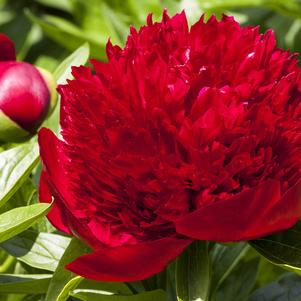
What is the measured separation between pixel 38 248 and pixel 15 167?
0.09 metres

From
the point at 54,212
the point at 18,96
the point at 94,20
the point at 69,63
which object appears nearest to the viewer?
the point at 54,212

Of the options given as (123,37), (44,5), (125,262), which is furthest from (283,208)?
(44,5)

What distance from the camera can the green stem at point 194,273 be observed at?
75 centimetres

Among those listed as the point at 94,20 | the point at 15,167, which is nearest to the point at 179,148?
the point at 15,167

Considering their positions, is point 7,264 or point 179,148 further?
point 7,264

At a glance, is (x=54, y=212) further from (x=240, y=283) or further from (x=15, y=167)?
(x=240, y=283)

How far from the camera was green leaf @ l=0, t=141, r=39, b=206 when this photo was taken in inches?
33.4

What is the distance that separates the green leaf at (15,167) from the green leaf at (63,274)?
0.08 meters

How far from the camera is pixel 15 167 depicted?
867mm

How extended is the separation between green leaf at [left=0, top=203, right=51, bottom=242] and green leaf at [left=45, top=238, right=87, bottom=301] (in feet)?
0.18

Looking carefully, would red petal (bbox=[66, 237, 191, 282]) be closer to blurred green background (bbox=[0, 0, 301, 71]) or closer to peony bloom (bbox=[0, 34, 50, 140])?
peony bloom (bbox=[0, 34, 50, 140])

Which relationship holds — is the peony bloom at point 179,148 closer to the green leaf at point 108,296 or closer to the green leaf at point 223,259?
the green leaf at point 108,296

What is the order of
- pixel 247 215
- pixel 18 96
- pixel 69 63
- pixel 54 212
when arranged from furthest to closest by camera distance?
pixel 69 63 → pixel 18 96 → pixel 54 212 → pixel 247 215

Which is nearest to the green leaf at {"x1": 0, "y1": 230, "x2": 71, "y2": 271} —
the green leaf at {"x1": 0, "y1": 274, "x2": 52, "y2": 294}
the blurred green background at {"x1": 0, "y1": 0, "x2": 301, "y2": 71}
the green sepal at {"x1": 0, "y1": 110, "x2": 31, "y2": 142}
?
the green leaf at {"x1": 0, "y1": 274, "x2": 52, "y2": 294}
